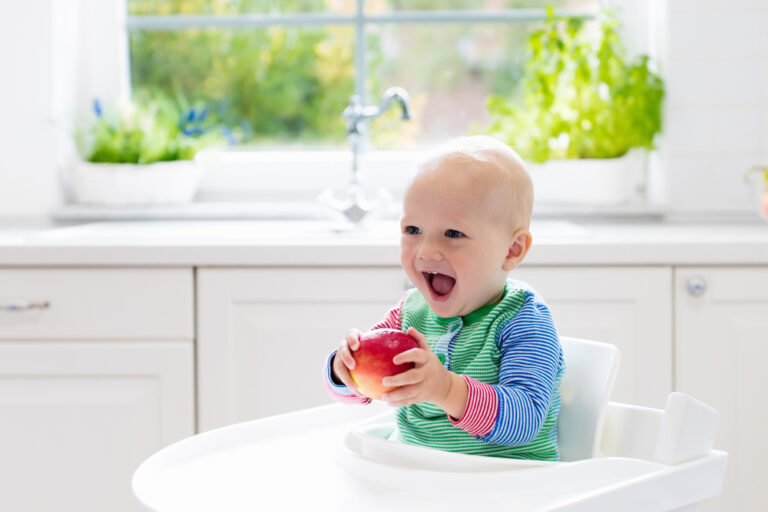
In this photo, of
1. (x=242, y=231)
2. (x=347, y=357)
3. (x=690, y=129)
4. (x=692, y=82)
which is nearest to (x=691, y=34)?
(x=692, y=82)

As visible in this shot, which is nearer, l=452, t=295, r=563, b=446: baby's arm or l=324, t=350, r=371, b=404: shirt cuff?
l=452, t=295, r=563, b=446: baby's arm

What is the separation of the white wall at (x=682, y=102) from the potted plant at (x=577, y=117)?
9 cm

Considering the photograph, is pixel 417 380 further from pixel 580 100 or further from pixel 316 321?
pixel 580 100

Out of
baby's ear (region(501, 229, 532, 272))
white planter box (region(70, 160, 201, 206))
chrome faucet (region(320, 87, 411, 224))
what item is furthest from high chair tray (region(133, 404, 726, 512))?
white planter box (region(70, 160, 201, 206))

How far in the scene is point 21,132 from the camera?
2.46 m

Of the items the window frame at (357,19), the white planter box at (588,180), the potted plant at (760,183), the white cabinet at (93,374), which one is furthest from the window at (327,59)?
the white cabinet at (93,374)

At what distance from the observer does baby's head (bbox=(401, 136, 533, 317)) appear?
1.02 m

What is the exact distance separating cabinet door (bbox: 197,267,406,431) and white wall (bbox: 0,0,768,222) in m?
0.85

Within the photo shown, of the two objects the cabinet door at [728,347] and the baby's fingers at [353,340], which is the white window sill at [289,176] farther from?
the baby's fingers at [353,340]

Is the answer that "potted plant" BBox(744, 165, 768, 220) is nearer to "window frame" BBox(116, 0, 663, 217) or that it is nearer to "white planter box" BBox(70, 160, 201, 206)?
"window frame" BBox(116, 0, 663, 217)

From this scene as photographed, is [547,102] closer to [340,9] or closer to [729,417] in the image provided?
[340,9]

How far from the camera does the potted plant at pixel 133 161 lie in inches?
96.8

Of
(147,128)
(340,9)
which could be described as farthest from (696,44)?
(147,128)

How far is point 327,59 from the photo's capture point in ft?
8.84
